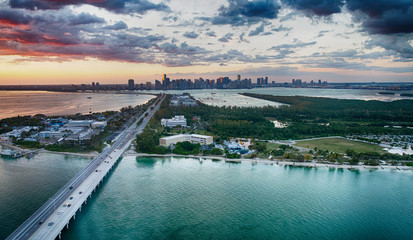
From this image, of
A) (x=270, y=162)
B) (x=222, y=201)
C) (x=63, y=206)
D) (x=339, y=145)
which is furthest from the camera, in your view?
(x=339, y=145)

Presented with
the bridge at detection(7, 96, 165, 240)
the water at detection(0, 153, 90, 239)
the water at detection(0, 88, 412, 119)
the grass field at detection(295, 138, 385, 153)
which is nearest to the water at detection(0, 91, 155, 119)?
the water at detection(0, 88, 412, 119)

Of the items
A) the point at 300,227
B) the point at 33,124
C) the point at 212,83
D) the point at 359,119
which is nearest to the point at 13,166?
the point at 33,124

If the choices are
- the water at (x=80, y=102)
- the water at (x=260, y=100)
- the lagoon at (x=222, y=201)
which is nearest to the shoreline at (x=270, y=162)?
the lagoon at (x=222, y=201)

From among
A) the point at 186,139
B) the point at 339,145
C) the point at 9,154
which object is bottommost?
the point at 9,154

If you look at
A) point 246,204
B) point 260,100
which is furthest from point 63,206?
point 260,100

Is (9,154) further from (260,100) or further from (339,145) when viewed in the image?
(260,100)
